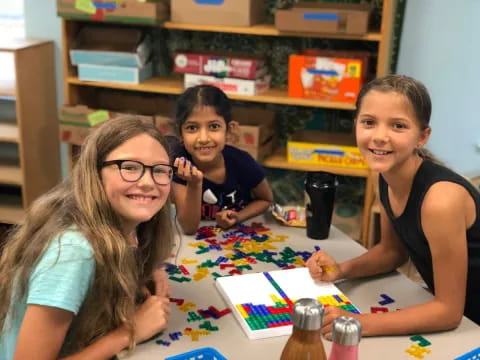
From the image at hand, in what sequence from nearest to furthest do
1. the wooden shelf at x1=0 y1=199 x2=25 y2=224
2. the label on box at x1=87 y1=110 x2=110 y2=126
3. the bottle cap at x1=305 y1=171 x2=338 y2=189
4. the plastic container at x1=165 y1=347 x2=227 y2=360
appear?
1. the plastic container at x1=165 y1=347 x2=227 y2=360
2. the bottle cap at x1=305 y1=171 x2=338 y2=189
3. the label on box at x1=87 y1=110 x2=110 y2=126
4. the wooden shelf at x1=0 y1=199 x2=25 y2=224

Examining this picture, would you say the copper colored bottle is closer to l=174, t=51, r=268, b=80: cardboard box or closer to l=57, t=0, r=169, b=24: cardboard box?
l=174, t=51, r=268, b=80: cardboard box

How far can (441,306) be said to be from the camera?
1.29 m

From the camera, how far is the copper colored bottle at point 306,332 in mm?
840

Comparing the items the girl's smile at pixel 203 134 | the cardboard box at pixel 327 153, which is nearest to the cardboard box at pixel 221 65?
the cardboard box at pixel 327 153

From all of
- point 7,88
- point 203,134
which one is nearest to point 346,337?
point 203,134

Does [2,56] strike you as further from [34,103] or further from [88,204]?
[88,204]

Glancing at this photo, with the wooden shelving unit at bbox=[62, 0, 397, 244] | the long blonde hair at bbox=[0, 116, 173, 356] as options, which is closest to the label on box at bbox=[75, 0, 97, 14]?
the wooden shelving unit at bbox=[62, 0, 397, 244]

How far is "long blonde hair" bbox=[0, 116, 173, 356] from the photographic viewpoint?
1187 mm

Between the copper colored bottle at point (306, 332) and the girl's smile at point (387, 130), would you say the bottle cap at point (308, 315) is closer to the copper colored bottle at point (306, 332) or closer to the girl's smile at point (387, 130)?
the copper colored bottle at point (306, 332)

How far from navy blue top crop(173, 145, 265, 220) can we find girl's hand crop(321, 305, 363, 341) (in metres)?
0.73

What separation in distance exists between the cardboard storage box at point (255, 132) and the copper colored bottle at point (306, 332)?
73.5 inches

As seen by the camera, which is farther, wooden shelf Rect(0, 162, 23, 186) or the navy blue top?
wooden shelf Rect(0, 162, 23, 186)

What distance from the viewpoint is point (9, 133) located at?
3.38 meters

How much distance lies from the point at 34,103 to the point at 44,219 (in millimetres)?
2325
